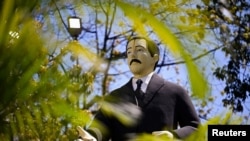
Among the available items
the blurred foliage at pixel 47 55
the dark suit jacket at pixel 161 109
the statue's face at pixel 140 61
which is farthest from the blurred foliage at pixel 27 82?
the statue's face at pixel 140 61

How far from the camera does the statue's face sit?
112 centimetres

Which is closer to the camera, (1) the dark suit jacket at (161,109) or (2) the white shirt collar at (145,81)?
(1) the dark suit jacket at (161,109)

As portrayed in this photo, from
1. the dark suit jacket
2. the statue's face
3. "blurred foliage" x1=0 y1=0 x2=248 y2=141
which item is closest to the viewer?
"blurred foliage" x1=0 y1=0 x2=248 y2=141

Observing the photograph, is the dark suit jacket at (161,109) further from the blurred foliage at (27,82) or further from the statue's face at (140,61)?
the blurred foliage at (27,82)

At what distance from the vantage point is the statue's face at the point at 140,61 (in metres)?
1.12

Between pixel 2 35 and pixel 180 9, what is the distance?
0.23 metres

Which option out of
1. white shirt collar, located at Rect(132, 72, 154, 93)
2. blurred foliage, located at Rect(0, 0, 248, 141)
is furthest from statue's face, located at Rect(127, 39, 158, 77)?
blurred foliage, located at Rect(0, 0, 248, 141)

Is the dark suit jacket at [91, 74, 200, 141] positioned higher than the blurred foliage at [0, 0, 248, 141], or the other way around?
the blurred foliage at [0, 0, 248, 141]

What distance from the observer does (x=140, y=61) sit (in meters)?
1.14

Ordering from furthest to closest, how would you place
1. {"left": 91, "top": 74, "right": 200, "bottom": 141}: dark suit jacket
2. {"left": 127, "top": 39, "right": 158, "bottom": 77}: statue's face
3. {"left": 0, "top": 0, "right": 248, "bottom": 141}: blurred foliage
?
{"left": 127, "top": 39, "right": 158, "bottom": 77}: statue's face
{"left": 91, "top": 74, "right": 200, "bottom": 141}: dark suit jacket
{"left": 0, "top": 0, "right": 248, "bottom": 141}: blurred foliage

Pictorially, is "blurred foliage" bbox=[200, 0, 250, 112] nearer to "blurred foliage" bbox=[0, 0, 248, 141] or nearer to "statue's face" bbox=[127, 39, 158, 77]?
"statue's face" bbox=[127, 39, 158, 77]

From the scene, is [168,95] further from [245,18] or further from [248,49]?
[245,18]

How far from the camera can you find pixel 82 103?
1.79 ft

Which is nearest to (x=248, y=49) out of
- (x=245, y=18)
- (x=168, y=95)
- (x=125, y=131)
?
(x=245, y=18)
